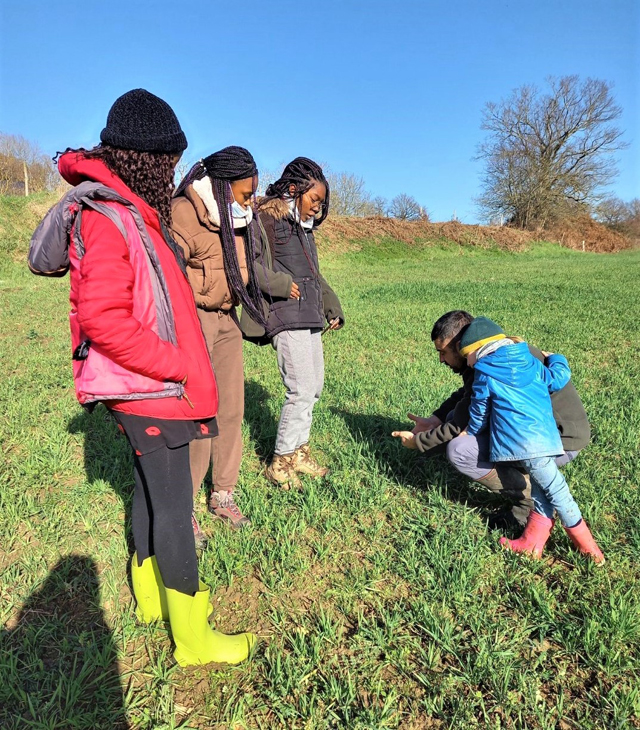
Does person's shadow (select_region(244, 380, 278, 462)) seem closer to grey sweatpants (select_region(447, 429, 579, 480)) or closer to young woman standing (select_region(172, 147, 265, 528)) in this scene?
young woman standing (select_region(172, 147, 265, 528))

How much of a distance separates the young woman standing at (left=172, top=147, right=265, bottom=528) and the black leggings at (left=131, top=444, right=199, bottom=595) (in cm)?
73

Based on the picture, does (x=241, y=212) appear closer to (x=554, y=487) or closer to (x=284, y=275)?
(x=284, y=275)

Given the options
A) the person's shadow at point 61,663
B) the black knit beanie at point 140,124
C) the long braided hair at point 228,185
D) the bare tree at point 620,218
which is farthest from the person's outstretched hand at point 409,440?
the bare tree at point 620,218

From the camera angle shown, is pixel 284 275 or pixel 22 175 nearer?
pixel 284 275

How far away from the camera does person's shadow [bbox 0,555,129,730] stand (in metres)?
1.84

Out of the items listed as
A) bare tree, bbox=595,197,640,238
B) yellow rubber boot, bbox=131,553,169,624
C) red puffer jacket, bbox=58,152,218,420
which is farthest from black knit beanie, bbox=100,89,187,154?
bare tree, bbox=595,197,640,238

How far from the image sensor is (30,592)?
2.45 meters

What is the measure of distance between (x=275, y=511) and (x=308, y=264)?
4.97ft

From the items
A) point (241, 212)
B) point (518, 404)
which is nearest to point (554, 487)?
point (518, 404)

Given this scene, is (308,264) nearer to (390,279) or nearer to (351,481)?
(351,481)

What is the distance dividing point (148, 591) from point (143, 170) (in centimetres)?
172

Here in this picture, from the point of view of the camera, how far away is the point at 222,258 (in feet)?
8.32

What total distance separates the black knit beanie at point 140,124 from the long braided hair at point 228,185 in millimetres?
655

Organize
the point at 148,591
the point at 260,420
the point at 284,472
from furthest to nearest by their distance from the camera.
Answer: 1. the point at 260,420
2. the point at 284,472
3. the point at 148,591
